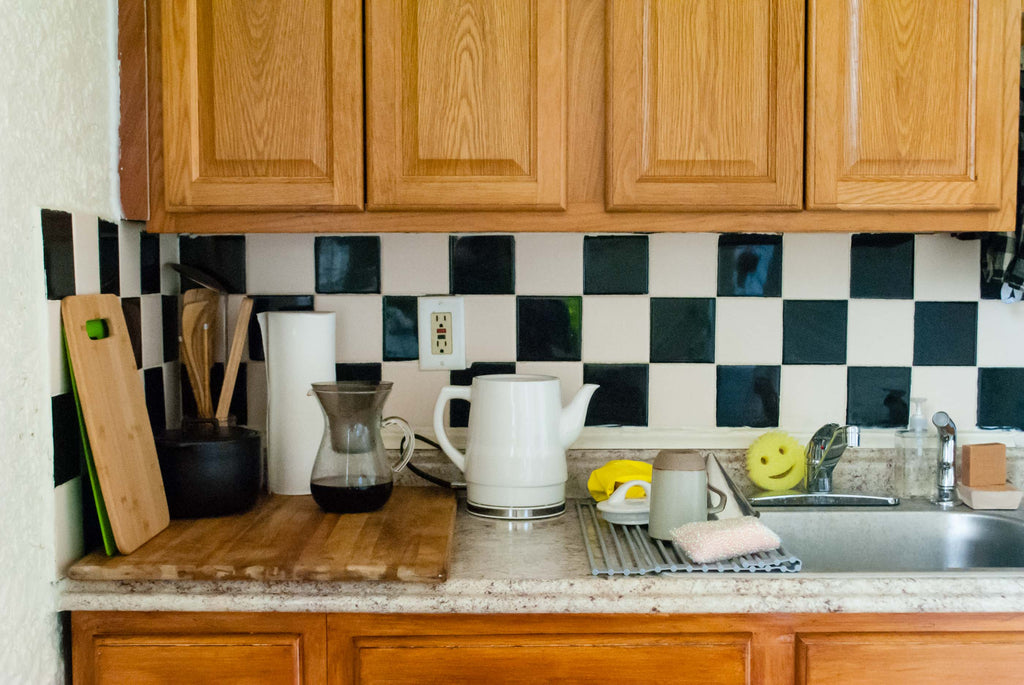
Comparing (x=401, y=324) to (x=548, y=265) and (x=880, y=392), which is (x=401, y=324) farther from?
(x=880, y=392)

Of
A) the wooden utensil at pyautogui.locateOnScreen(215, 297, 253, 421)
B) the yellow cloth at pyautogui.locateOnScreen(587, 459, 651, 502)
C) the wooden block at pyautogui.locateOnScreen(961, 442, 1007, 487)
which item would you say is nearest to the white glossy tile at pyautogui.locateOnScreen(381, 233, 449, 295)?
the wooden utensil at pyautogui.locateOnScreen(215, 297, 253, 421)

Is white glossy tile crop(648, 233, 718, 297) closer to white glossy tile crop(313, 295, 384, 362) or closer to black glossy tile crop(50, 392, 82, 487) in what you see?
white glossy tile crop(313, 295, 384, 362)

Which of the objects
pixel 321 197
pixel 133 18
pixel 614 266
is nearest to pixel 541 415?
pixel 614 266

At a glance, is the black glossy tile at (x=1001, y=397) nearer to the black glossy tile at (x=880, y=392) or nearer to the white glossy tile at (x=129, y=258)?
the black glossy tile at (x=880, y=392)

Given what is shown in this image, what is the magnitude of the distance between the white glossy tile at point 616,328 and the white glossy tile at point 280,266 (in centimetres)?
60

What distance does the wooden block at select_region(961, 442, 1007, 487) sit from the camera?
1729 mm

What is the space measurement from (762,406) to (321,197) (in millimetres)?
1010

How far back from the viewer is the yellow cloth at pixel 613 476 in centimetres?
172

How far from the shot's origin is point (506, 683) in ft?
4.35

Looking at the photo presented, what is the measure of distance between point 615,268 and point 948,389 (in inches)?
29.7

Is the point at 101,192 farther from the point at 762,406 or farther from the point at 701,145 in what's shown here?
the point at 762,406

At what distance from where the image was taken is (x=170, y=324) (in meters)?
1.83

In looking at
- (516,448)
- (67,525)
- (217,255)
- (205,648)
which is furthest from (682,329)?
(67,525)

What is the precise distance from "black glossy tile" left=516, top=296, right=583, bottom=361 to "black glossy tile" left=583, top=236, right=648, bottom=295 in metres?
0.07
